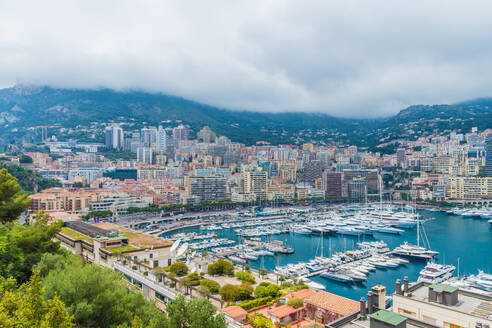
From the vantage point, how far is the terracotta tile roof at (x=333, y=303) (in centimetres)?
1025

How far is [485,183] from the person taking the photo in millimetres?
57312

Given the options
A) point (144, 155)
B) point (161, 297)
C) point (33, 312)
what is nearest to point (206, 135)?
point (144, 155)

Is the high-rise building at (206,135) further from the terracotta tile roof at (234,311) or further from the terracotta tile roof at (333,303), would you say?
the terracotta tile roof at (234,311)

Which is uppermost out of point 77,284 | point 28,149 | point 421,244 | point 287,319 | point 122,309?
point 28,149

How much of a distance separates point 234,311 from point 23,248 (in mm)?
6996

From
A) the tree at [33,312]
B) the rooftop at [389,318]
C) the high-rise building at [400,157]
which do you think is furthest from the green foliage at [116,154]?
the rooftop at [389,318]

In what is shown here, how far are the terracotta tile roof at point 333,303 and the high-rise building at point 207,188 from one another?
150ft

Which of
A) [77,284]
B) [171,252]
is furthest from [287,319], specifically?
[171,252]

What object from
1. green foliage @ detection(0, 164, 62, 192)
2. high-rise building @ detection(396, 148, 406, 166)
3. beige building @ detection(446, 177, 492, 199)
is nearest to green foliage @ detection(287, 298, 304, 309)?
green foliage @ detection(0, 164, 62, 192)

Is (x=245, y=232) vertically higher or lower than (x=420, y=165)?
lower

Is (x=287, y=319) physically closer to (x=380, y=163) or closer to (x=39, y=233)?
(x=39, y=233)

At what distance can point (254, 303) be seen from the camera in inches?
431

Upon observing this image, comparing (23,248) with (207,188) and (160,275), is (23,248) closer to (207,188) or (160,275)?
(160,275)

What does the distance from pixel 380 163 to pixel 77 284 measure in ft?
298
